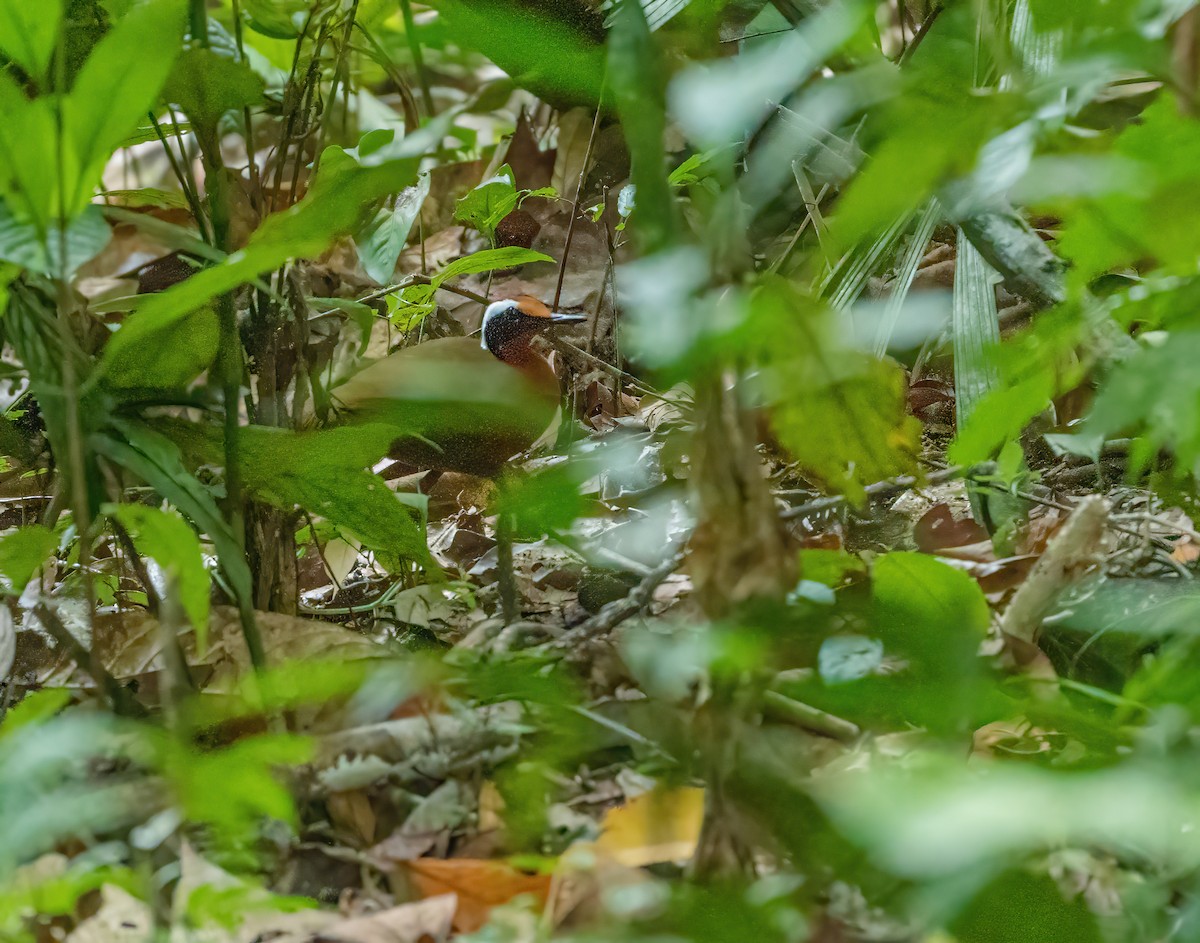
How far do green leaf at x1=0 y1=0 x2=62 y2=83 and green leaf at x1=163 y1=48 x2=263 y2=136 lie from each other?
269 mm

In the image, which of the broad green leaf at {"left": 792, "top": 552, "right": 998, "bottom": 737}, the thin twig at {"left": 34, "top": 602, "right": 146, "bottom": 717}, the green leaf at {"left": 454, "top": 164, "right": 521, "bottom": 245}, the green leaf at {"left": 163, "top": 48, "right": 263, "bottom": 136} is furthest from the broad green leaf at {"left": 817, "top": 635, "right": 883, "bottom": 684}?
the green leaf at {"left": 454, "top": 164, "right": 521, "bottom": 245}

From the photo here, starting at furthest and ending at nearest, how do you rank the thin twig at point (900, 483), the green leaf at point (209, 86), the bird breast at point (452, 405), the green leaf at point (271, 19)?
the green leaf at point (271, 19), the bird breast at point (452, 405), the thin twig at point (900, 483), the green leaf at point (209, 86)

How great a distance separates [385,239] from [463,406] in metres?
0.28

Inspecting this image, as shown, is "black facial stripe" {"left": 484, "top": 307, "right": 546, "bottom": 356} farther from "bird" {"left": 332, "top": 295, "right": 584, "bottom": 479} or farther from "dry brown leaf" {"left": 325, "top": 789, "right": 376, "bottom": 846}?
"dry brown leaf" {"left": 325, "top": 789, "right": 376, "bottom": 846}

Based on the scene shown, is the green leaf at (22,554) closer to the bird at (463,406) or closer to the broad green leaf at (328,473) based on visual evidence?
the broad green leaf at (328,473)

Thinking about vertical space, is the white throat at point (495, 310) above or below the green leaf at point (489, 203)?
below

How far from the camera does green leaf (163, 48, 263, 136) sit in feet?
→ 3.38

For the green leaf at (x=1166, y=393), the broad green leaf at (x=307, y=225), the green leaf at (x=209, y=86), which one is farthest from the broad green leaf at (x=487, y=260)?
the green leaf at (x=1166, y=393)

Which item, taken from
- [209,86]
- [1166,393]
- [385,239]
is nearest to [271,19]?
[385,239]

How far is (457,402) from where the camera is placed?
4.16 ft

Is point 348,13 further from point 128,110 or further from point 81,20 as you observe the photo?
point 128,110

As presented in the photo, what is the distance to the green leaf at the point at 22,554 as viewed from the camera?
0.94 m

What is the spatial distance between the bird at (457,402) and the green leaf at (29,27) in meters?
0.46

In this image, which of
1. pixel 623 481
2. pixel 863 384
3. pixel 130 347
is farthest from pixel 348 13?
pixel 863 384
